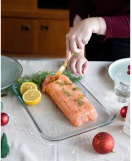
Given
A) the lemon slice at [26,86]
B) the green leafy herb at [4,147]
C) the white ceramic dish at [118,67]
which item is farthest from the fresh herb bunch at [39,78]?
the green leafy herb at [4,147]

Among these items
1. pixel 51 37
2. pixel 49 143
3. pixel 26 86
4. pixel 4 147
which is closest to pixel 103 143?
pixel 49 143

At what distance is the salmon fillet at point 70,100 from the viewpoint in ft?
3.03

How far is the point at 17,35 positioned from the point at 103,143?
71.4 inches

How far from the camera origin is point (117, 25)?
47.4 inches

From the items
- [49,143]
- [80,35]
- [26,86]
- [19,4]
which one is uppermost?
[19,4]

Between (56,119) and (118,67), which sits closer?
(56,119)

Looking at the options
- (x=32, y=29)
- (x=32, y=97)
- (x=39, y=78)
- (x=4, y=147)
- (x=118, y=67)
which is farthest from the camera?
(x=32, y=29)

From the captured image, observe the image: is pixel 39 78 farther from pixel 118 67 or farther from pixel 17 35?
pixel 17 35

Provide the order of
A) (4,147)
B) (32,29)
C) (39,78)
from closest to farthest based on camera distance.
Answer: (4,147), (39,78), (32,29)

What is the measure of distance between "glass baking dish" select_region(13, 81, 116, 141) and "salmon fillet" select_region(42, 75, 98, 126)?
0.06 feet

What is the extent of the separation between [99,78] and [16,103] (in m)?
0.37

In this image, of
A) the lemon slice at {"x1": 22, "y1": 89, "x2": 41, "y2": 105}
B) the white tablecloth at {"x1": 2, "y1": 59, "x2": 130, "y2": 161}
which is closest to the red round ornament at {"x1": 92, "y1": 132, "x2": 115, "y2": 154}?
the white tablecloth at {"x1": 2, "y1": 59, "x2": 130, "y2": 161}

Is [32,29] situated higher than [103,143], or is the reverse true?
[32,29]

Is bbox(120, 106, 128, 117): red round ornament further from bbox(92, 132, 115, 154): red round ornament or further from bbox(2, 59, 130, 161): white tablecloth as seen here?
bbox(92, 132, 115, 154): red round ornament
